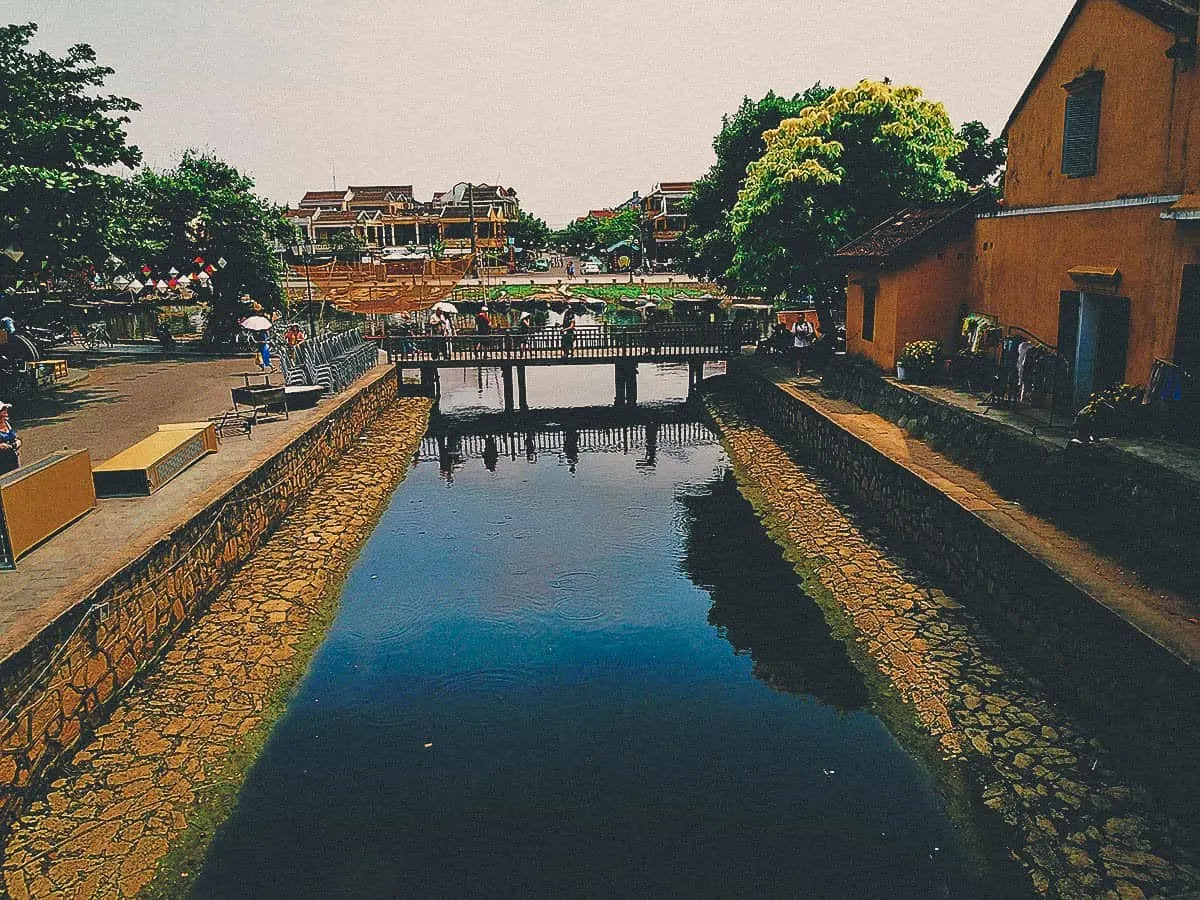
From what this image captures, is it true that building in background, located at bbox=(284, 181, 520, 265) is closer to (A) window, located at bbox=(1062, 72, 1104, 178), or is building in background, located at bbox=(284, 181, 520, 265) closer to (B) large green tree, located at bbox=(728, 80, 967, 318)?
(B) large green tree, located at bbox=(728, 80, 967, 318)

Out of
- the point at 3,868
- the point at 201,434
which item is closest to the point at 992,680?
the point at 3,868

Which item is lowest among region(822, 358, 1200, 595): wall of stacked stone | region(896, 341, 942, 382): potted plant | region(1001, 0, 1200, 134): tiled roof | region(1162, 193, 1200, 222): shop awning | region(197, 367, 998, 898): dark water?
region(197, 367, 998, 898): dark water

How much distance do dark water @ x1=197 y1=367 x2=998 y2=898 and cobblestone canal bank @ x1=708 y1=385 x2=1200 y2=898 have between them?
56 cm

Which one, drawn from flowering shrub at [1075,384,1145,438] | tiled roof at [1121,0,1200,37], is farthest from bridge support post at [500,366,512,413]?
tiled roof at [1121,0,1200,37]

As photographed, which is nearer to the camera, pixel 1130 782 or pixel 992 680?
pixel 1130 782

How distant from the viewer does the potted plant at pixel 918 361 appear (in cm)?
1959

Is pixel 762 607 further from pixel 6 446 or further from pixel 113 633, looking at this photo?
pixel 6 446

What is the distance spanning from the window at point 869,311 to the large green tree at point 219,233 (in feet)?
69.6

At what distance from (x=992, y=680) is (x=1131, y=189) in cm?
842

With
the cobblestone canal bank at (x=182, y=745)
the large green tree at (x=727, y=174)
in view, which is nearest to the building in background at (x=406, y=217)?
the large green tree at (x=727, y=174)

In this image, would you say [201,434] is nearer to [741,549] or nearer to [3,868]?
[3,868]

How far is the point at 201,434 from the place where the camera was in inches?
632

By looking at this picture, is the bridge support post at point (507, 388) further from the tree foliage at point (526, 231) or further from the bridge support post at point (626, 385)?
the tree foliage at point (526, 231)

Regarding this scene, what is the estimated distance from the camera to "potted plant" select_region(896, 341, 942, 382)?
Result: 771 inches
